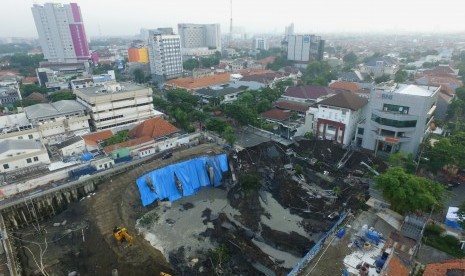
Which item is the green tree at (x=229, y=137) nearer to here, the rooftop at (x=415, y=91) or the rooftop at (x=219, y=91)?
the rooftop at (x=415, y=91)

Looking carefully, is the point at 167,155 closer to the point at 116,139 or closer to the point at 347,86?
the point at 116,139

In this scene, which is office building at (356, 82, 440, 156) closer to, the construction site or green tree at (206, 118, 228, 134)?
the construction site

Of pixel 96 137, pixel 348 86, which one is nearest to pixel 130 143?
pixel 96 137

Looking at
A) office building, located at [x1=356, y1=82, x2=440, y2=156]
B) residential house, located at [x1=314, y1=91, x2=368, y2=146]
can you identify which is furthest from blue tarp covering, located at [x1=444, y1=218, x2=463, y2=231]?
residential house, located at [x1=314, y1=91, x2=368, y2=146]

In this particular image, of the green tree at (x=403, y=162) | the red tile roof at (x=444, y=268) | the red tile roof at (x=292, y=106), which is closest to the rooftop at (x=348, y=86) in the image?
the red tile roof at (x=292, y=106)

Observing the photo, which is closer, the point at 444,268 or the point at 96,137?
the point at 444,268

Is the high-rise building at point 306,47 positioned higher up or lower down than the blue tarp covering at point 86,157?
higher up
